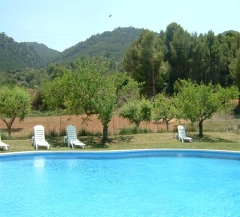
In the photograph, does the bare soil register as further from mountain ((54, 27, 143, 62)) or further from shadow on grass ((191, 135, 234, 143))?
mountain ((54, 27, 143, 62))

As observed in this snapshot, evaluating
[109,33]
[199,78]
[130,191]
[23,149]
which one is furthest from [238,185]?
[109,33]

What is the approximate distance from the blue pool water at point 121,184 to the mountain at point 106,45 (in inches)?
3095

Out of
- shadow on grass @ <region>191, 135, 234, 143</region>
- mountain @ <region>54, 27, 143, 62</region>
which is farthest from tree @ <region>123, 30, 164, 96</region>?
mountain @ <region>54, 27, 143, 62</region>

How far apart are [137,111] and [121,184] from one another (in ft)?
37.0

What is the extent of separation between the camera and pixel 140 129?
21.1 m

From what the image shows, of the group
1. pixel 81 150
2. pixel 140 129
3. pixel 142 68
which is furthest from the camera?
pixel 142 68

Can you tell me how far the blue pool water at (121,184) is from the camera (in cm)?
930

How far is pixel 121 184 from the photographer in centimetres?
1184

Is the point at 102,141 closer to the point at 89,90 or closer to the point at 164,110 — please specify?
the point at 89,90

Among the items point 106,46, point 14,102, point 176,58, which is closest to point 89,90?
point 14,102

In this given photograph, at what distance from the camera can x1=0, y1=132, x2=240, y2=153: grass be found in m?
16.5

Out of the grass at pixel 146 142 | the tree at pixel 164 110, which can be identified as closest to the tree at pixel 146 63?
the tree at pixel 164 110

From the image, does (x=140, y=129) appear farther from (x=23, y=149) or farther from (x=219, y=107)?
(x=23, y=149)

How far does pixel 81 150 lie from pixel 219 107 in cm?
822
